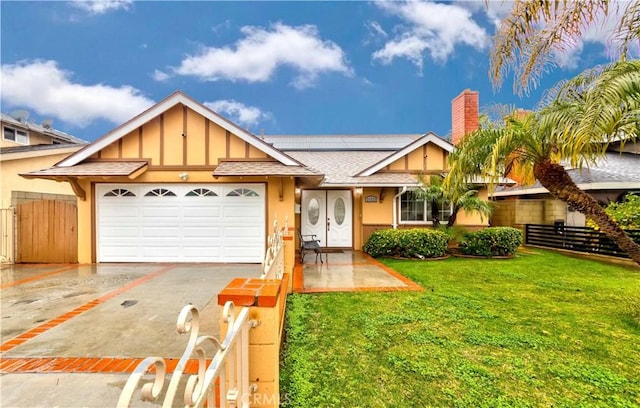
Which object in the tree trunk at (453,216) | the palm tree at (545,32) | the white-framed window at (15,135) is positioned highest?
the white-framed window at (15,135)

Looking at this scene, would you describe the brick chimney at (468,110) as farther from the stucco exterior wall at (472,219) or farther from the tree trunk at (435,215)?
the tree trunk at (435,215)

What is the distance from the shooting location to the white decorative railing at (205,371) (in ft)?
3.60

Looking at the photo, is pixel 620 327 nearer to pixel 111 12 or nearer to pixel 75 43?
pixel 111 12

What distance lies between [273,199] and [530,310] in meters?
7.11

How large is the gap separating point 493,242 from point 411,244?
3186mm

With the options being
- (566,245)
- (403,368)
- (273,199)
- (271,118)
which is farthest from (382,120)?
(403,368)

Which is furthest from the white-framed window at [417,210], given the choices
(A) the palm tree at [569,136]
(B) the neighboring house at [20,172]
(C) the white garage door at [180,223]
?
(B) the neighboring house at [20,172]

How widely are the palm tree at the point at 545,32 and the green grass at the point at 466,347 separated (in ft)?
14.1

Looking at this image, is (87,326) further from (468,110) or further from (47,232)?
(468,110)

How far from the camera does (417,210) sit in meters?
12.7

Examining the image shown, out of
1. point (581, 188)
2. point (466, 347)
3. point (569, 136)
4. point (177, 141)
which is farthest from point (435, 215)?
point (177, 141)

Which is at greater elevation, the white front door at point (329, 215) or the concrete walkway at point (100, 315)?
the white front door at point (329, 215)

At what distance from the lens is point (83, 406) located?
2.70 meters

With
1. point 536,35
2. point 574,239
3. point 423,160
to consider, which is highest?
point 536,35
